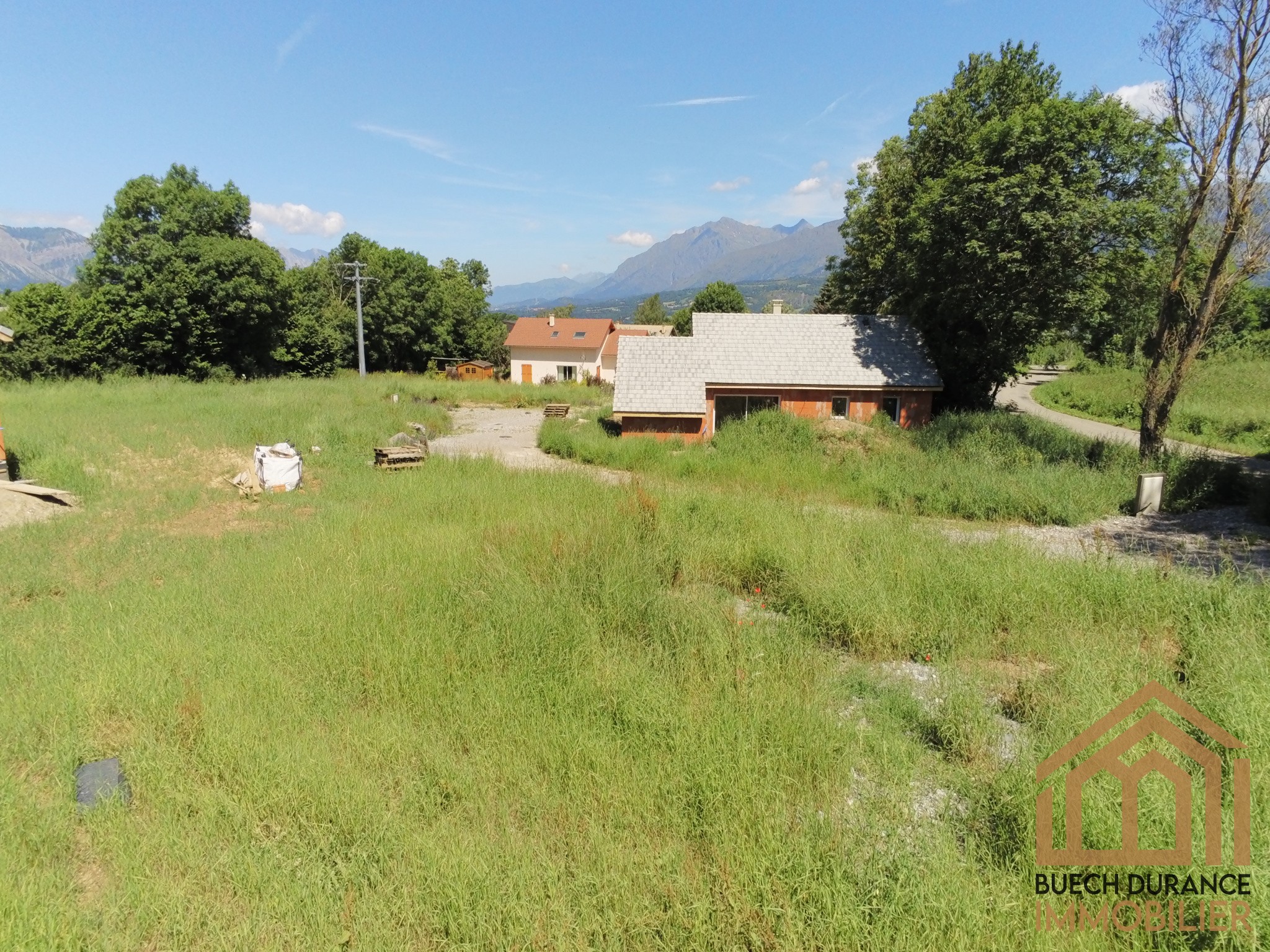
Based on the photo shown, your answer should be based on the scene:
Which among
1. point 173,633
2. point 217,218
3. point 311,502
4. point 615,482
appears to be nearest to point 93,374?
point 217,218

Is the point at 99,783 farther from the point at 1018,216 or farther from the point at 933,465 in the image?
the point at 1018,216

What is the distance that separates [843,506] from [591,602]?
282 inches

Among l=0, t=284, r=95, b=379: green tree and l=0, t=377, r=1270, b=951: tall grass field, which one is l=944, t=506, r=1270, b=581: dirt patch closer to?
l=0, t=377, r=1270, b=951: tall grass field

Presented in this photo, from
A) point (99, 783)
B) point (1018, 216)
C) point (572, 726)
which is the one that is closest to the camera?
point (99, 783)

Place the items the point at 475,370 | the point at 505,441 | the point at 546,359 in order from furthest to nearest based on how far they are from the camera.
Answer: the point at 546,359, the point at 475,370, the point at 505,441

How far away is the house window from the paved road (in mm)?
8964

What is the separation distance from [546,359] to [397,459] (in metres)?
35.6

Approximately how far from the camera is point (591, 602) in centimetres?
643

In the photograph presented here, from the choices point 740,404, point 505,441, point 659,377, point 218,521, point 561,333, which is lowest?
point 218,521

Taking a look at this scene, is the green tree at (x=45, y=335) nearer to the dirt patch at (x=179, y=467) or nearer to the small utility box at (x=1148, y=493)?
the dirt patch at (x=179, y=467)

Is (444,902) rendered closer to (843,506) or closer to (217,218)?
(843,506)

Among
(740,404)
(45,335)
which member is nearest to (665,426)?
(740,404)

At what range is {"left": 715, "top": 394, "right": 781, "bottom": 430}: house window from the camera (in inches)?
804

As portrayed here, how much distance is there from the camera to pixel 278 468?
12.7 meters
